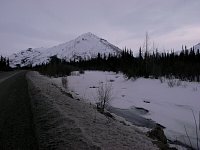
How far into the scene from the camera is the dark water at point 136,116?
28.5 feet

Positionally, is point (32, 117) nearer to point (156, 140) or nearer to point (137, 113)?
point (156, 140)

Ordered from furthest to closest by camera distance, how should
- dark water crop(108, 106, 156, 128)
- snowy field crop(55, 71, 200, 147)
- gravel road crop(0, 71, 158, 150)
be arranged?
dark water crop(108, 106, 156, 128), snowy field crop(55, 71, 200, 147), gravel road crop(0, 71, 158, 150)

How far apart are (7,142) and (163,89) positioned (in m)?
11.7

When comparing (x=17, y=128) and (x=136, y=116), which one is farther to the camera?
(x=136, y=116)

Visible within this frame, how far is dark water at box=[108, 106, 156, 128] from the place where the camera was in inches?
342

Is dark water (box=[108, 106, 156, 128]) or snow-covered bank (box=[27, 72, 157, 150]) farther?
dark water (box=[108, 106, 156, 128])

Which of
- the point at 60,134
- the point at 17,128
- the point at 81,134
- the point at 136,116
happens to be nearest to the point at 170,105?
the point at 136,116

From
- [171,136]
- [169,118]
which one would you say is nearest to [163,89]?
[169,118]

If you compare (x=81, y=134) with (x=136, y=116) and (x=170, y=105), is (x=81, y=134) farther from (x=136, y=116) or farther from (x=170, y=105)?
(x=170, y=105)

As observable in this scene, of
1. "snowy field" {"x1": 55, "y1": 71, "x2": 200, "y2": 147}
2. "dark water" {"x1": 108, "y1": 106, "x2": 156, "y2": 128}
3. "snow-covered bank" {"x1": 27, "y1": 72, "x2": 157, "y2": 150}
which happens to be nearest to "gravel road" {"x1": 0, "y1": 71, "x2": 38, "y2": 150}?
"snow-covered bank" {"x1": 27, "y1": 72, "x2": 157, "y2": 150}

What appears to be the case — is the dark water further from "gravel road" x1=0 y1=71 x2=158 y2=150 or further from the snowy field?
"gravel road" x1=0 y1=71 x2=158 y2=150

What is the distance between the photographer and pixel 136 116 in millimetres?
9961

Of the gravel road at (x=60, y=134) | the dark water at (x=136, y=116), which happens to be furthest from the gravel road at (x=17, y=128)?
the dark water at (x=136, y=116)

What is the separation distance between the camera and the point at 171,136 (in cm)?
734
